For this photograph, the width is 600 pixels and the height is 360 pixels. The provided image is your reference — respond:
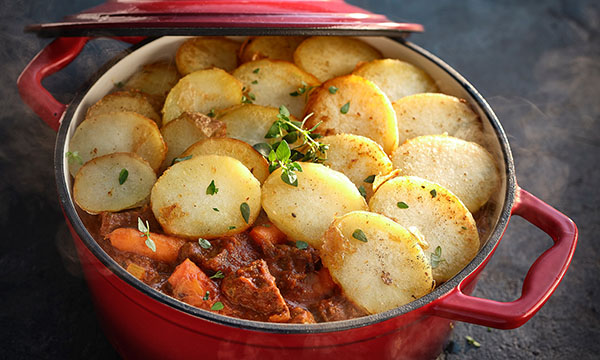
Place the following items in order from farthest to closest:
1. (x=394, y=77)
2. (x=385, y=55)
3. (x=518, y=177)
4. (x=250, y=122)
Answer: (x=518, y=177), (x=385, y=55), (x=394, y=77), (x=250, y=122)

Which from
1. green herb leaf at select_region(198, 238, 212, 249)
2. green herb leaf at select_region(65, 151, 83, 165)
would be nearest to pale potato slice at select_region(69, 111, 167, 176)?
green herb leaf at select_region(65, 151, 83, 165)

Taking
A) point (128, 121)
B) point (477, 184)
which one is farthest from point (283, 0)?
point (477, 184)

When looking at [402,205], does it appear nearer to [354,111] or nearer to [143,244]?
[354,111]

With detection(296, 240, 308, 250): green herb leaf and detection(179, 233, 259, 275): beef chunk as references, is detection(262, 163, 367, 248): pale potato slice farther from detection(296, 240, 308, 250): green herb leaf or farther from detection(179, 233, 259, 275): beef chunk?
detection(179, 233, 259, 275): beef chunk

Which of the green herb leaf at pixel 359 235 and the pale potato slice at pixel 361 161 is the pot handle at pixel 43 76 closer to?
the pale potato slice at pixel 361 161

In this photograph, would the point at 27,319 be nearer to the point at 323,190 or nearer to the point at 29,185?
the point at 29,185

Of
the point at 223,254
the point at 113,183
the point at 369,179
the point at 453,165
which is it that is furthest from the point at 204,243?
the point at 453,165
